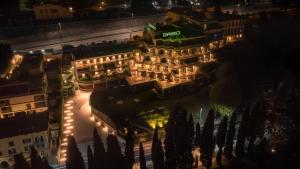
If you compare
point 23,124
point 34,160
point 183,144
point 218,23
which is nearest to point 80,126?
point 23,124

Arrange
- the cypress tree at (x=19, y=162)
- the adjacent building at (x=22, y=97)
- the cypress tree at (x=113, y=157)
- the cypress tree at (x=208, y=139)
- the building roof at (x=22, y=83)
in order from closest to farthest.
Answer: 1. the cypress tree at (x=19, y=162)
2. the cypress tree at (x=113, y=157)
3. the cypress tree at (x=208, y=139)
4. the adjacent building at (x=22, y=97)
5. the building roof at (x=22, y=83)

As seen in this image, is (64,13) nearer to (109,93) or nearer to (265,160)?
(109,93)

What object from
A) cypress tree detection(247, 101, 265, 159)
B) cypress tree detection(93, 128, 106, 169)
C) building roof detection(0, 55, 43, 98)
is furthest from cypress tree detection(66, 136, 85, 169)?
cypress tree detection(247, 101, 265, 159)

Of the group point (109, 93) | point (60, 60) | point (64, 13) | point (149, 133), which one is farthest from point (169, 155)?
point (64, 13)

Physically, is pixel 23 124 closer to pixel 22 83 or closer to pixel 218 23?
pixel 22 83

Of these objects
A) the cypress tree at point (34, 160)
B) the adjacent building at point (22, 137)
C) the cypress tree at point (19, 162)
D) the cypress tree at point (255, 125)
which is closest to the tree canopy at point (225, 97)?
the cypress tree at point (255, 125)

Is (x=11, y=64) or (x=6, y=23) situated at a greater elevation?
(x=6, y=23)

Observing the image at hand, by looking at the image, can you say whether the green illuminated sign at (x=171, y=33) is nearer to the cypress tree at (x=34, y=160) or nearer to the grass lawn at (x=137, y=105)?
the grass lawn at (x=137, y=105)
